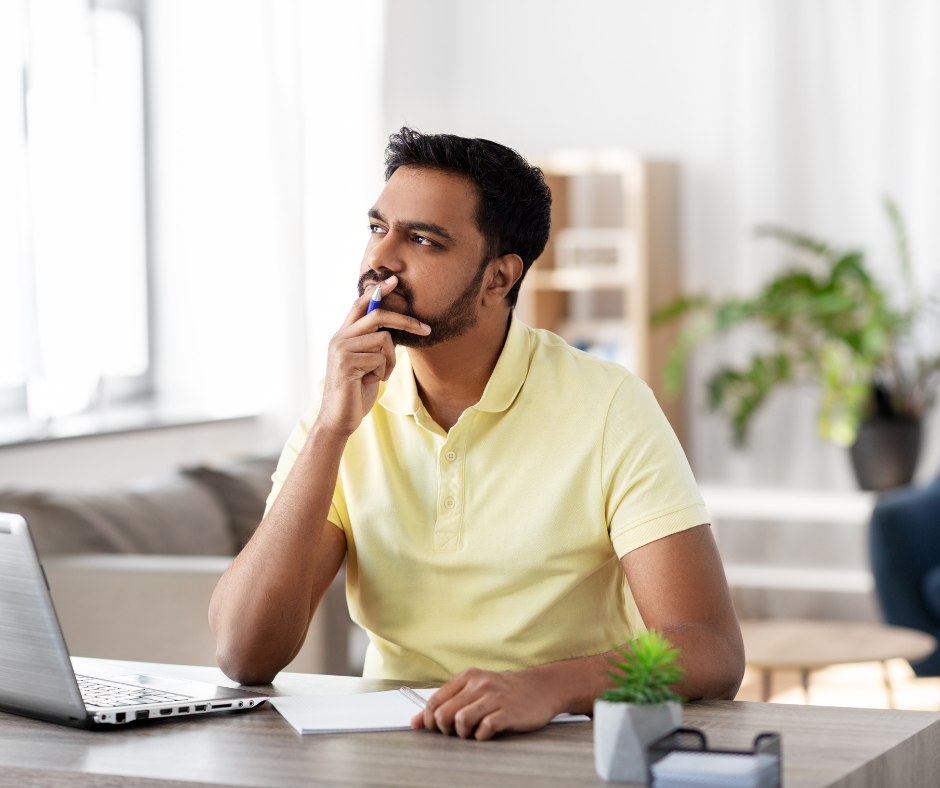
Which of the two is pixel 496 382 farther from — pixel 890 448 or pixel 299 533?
pixel 890 448

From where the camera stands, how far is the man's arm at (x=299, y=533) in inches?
57.5

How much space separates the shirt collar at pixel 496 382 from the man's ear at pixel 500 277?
44 mm

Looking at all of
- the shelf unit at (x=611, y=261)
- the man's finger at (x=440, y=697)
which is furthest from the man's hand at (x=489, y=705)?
the shelf unit at (x=611, y=261)

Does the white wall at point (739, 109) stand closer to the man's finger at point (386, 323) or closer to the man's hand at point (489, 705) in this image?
the man's finger at point (386, 323)

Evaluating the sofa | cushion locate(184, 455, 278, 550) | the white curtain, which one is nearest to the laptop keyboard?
the sofa

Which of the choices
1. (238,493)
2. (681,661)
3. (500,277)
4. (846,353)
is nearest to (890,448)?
(846,353)

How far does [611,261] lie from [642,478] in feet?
13.2

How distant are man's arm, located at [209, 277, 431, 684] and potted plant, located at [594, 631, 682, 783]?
1.79 feet

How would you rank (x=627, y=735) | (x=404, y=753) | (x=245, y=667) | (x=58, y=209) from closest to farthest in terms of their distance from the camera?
(x=627, y=735) < (x=404, y=753) < (x=245, y=667) < (x=58, y=209)

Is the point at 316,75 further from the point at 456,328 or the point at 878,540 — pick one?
the point at 456,328

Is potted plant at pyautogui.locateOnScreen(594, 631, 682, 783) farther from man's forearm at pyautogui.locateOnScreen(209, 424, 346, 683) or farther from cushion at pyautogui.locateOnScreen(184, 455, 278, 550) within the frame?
cushion at pyautogui.locateOnScreen(184, 455, 278, 550)

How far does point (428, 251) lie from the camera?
5.21 feet

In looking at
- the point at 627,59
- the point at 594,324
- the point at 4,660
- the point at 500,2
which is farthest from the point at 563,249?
the point at 4,660

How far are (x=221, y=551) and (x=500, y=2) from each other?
338 centimetres
